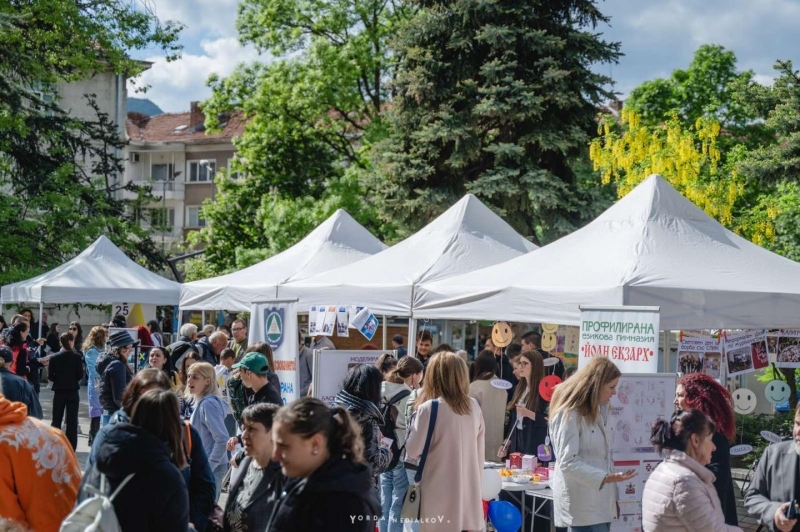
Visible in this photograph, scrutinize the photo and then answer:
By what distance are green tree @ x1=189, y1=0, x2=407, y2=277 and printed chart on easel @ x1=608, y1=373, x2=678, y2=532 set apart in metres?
23.9

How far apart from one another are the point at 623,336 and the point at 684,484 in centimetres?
349

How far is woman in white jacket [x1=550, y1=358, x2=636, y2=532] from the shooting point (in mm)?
5941

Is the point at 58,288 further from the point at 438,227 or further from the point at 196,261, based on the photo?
the point at 196,261

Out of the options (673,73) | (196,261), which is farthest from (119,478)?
(196,261)

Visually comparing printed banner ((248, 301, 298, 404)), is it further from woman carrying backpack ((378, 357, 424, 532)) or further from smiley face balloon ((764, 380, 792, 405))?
smiley face balloon ((764, 380, 792, 405))

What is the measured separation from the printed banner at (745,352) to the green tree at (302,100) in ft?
69.7

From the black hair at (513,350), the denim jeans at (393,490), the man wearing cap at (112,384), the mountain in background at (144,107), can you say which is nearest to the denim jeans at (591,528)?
the denim jeans at (393,490)

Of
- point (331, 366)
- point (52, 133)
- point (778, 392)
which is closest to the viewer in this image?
point (331, 366)

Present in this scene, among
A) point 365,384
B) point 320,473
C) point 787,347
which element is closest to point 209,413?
point 365,384

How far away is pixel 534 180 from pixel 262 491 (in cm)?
1861

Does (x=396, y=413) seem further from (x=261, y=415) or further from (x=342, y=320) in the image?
(x=342, y=320)

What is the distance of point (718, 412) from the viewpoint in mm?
5520

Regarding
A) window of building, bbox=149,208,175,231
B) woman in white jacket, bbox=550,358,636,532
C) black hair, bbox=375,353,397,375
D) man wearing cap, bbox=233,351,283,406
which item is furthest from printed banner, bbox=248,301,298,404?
window of building, bbox=149,208,175,231

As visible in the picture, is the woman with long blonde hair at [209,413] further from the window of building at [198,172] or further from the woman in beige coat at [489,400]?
the window of building at [198,172]
